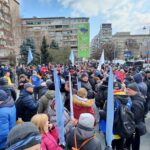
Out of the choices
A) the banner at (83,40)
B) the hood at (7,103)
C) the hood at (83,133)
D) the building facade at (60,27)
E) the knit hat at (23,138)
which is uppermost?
the building facade at (60,27)

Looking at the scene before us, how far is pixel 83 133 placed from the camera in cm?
392

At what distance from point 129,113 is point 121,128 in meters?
0.30

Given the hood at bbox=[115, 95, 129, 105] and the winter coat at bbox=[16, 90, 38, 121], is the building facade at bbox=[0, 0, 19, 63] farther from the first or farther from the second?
the hood at bbox=[115, 95, 129, 105]

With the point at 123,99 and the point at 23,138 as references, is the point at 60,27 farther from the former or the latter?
the point at 23,138

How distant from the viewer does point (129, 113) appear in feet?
17.7

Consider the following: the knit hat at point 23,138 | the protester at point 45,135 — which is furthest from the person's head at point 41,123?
the knit hat at point 23,138

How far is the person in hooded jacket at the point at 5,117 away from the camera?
4.58 metres

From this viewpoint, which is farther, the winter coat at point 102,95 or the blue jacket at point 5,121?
the winter coat at point 102,95

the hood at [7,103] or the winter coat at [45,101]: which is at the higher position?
the hood at [7,103]

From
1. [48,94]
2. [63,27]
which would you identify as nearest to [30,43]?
[48,94]

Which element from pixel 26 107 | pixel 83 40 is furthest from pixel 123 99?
pixel 83 40

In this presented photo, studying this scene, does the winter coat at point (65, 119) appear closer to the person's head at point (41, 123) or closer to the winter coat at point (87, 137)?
the winter coat at point (87, 137)

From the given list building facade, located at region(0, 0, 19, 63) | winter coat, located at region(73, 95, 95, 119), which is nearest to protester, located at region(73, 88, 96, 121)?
winter coat, located at region(73, 95, 95, 119)

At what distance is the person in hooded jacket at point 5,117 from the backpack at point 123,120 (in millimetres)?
1798
